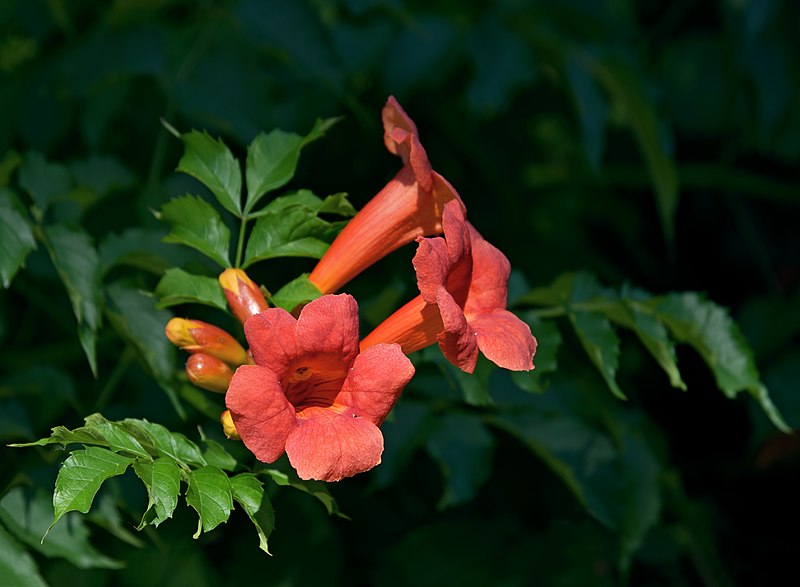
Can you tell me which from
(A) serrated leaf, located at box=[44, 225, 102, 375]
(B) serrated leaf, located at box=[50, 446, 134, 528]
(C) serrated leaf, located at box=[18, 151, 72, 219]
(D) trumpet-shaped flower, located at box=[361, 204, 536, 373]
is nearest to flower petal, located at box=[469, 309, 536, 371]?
(D) trumpet-shaped flower, located at box=[361, 204, 536, 373]

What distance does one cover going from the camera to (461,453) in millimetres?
2547

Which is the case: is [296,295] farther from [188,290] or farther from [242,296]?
[188,290]

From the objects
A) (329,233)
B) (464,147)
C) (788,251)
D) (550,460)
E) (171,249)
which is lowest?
(788,251)

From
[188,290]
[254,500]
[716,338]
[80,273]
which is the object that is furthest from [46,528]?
[716,338]

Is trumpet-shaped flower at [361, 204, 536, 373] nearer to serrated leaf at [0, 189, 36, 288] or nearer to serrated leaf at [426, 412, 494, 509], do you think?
serrated leaf at [0, 189, 36, 288]

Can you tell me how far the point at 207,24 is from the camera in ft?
9.52

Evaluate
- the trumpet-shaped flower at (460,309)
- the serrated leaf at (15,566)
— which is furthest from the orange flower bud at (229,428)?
the serrated leaf at (15,566)

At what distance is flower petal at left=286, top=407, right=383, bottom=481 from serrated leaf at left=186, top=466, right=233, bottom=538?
0.12 metres

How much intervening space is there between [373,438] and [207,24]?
187 cm

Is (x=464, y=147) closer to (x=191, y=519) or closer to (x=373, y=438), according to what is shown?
(x=191, y=519)

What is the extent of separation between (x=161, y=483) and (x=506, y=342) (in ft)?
1.95

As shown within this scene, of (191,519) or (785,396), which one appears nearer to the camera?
(191,519)

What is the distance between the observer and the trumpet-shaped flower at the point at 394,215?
1778 millimetres

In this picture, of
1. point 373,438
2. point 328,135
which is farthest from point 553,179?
point 373,438
